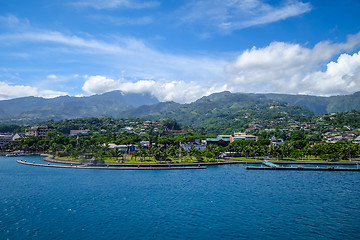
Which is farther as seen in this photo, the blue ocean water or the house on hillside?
the house on hillside

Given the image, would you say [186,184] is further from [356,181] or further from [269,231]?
[356,181]

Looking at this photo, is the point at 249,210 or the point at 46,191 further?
the point at 46,191

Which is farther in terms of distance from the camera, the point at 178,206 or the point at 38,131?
the point at 38,131

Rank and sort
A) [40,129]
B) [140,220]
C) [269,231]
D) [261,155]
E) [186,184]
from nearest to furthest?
[269,231] → [140,220] → [186,184] → [261,155] → [40,129]

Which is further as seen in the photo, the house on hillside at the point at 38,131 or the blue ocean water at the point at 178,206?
the house on hillside at the point at 38,131

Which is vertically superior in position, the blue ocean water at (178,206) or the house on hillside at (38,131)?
the house on hillside at (38,131)

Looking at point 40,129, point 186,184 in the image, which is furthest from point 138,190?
point 40,129

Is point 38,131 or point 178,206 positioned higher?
point 38,131

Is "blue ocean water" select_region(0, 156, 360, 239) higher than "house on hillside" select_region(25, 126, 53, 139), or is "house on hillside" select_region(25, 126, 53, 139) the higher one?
"house on hillside" select_region(25, 126, 53, 139)
